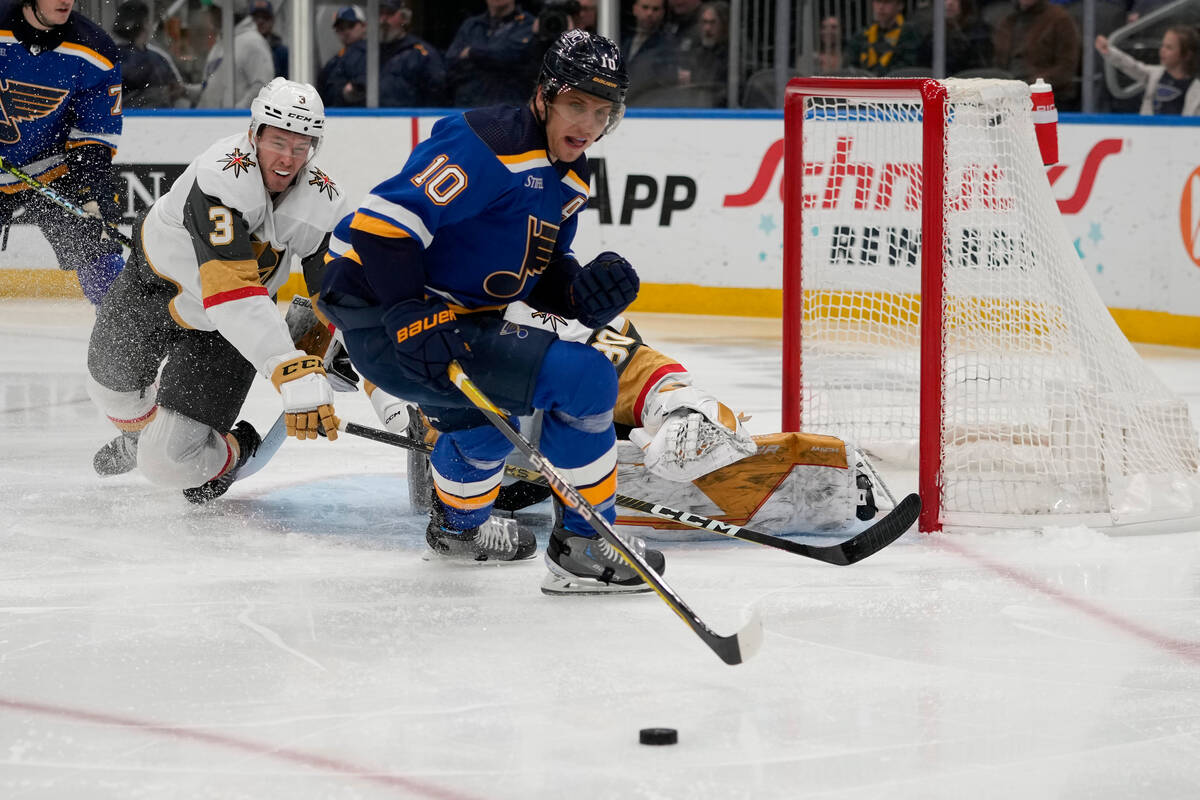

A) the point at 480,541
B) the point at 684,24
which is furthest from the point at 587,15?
the point at 480,541

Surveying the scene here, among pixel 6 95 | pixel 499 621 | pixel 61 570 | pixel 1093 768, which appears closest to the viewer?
pixel 1093 768

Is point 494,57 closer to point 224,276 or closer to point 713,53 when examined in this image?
point 713,53

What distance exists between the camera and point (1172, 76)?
5.89m

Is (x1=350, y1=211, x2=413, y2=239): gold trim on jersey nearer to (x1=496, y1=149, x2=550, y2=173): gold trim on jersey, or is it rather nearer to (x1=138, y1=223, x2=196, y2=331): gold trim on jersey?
(x1=496, y1=149, x2=550, y2=173): gold trim on jersey

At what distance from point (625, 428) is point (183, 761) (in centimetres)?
149

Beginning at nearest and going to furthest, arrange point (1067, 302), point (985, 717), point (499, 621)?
point (985, 717) → point (499, 621) → point (1067, 302)

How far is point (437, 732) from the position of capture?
6.12 feet

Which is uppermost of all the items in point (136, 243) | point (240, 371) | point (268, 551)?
point (136, 243)

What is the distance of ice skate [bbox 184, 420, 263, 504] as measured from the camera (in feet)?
10.6

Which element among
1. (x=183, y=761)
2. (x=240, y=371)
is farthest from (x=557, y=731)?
(x=240, y=371)

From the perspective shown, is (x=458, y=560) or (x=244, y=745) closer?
(x=244, y=745)

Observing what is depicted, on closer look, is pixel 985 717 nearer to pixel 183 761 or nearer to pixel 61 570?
pixel 183 761

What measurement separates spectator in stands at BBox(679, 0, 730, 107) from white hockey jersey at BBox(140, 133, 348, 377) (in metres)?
3.99

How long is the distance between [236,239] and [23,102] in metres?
2.21
